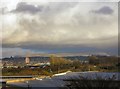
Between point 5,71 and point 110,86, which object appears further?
point 5,71

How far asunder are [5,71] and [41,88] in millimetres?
40441

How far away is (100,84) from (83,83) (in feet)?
1.95

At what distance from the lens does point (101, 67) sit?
249 feet

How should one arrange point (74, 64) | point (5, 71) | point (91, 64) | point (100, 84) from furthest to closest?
point (74, 64) < point (91, 64) < point (5, 71) < point (100, 84)

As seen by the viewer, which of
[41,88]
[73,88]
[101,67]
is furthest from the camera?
[101,67]

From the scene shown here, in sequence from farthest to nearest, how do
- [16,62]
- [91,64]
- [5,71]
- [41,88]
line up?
[16,62]
[91,64]
[5,71]
[41,88]

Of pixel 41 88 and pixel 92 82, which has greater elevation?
pixel 92 82

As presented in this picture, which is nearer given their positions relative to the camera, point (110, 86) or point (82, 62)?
point (110, 86)

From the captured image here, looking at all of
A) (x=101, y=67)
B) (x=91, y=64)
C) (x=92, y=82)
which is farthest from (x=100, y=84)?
(x=91, y=64)

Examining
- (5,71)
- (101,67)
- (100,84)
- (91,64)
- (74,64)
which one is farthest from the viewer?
(74,64)

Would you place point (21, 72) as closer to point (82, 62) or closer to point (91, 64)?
point (91, 64)

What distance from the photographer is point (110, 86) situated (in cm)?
1197

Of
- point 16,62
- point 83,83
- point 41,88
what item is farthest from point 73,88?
point 16,62

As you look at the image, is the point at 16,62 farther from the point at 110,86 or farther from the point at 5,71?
the point at 110,86
